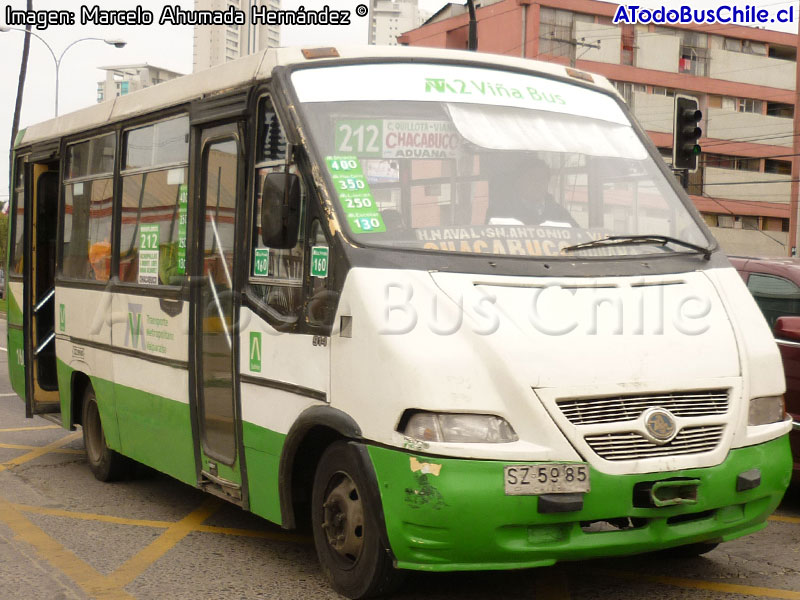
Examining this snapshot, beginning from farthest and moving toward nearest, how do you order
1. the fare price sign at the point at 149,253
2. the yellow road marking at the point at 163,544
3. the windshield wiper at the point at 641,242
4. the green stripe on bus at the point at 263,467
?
1. the fare price sign at the point at 149,253
2. the yellow road marking at the point at 163,544
3. the green stripe on bus at the point at 263,467
4. the windshield wiper at the point at 641,242

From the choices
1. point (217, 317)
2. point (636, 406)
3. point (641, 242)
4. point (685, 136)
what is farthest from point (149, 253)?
point (685, 136)

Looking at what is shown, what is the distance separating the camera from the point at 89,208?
8.21 m

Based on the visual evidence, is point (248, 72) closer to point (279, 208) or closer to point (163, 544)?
point (279, 208)

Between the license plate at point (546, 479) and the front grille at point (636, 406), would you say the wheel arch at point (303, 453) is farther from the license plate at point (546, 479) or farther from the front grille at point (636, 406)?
the front grille at point (636, 406)

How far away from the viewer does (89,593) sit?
17.1 ft

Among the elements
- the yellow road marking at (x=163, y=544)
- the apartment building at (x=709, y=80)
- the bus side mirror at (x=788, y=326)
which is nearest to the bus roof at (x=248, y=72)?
the bus side mirror at (x=788, y=326)

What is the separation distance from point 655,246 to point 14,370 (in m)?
6.45

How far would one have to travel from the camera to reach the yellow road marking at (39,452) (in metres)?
8.66

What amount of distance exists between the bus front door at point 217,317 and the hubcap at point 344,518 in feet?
2.95

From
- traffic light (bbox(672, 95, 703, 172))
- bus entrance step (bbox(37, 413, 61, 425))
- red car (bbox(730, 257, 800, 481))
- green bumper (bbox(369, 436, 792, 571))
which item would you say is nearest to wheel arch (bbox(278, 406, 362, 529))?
green bumper (bbox(369, 436, 792, 571))

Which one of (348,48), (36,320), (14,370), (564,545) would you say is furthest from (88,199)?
(564,545)

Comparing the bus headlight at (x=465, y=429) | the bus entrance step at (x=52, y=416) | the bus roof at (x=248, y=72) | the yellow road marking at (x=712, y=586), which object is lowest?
the yellow road marking at (x=712, y=586)

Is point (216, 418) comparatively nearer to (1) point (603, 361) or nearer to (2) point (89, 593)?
(2) point (89, 593)

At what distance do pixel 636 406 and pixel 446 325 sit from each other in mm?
856
